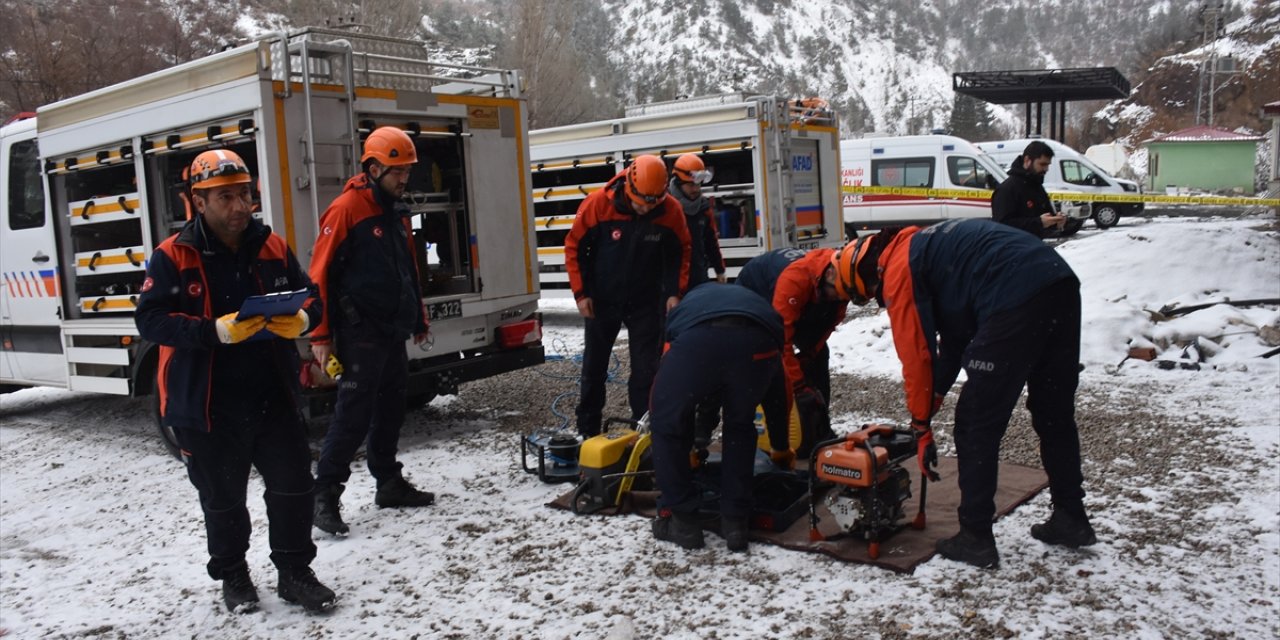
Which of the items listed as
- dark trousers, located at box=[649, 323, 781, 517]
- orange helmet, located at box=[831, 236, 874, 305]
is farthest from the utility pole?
dark trousers, located at box=[649, 323, 781, 517]

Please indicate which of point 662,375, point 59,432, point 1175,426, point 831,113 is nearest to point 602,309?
point 662,375

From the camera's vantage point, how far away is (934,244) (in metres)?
4.18

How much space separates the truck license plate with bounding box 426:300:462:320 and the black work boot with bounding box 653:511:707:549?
295 centimetres

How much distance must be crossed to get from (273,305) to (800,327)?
9.60 ft

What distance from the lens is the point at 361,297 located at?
4.99 meters

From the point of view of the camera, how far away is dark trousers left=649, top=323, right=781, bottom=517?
4.33m

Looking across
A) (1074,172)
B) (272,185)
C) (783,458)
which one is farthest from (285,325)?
(1074,172)

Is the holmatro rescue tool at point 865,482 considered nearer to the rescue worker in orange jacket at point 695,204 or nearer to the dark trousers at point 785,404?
the dark trousers at point 785,404

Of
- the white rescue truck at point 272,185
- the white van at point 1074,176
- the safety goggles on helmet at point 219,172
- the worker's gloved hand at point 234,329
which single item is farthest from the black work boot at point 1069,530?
the white van at point 1074,176

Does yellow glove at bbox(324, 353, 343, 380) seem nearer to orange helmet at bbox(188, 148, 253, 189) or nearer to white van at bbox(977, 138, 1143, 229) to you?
orange helmet at bbox(188, 148, 253, 189)

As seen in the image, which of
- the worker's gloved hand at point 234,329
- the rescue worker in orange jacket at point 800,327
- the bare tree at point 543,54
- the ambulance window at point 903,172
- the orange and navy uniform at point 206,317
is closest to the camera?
the worker's gloved hand at point 234,329

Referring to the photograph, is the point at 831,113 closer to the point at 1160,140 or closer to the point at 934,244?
the point at 934,244

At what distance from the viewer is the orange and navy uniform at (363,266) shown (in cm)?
500

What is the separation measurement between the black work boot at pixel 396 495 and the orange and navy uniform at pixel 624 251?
1.66m
